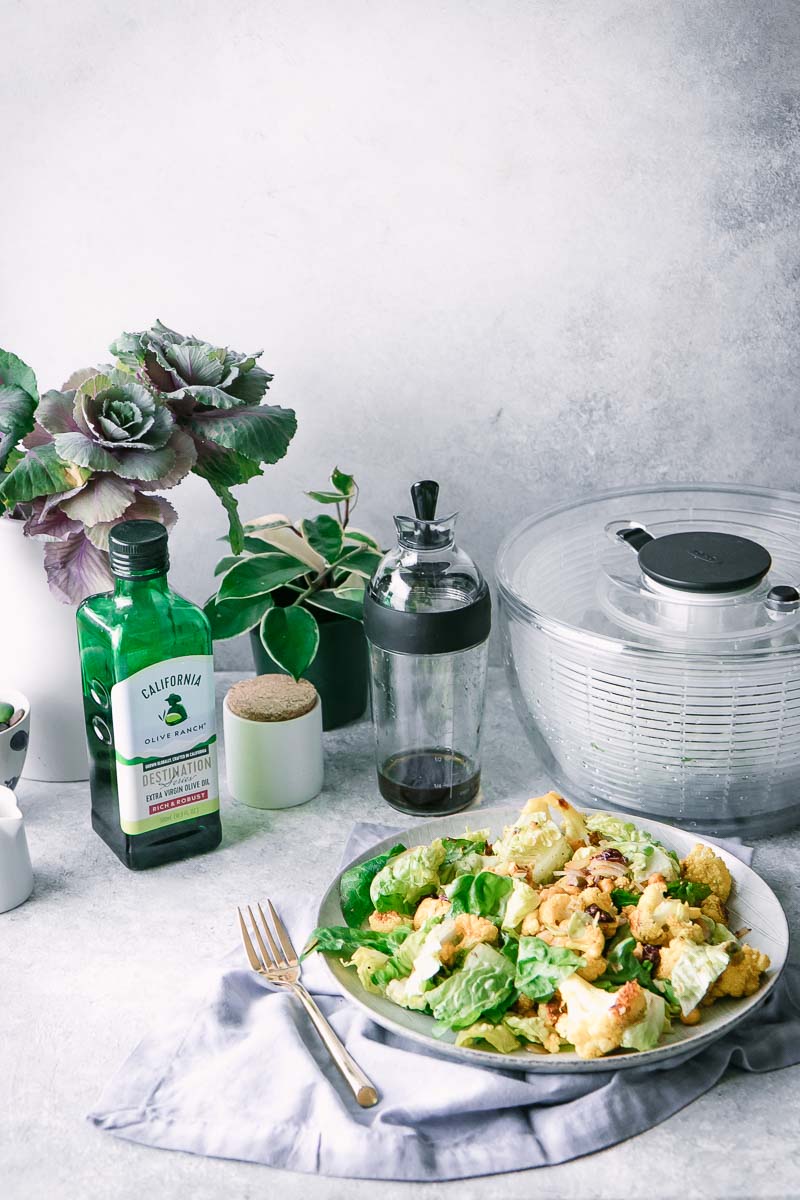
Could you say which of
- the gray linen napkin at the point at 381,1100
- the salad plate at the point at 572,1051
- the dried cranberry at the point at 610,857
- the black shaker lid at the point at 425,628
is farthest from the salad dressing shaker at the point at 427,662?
the gray linen napkin at the point at 381,1100

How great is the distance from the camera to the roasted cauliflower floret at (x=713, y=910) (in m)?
0.92

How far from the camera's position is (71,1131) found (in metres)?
0.80

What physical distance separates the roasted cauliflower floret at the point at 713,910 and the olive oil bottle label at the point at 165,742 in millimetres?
428

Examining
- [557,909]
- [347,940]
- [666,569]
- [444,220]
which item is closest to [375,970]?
[347,940]

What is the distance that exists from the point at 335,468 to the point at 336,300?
0.59ft

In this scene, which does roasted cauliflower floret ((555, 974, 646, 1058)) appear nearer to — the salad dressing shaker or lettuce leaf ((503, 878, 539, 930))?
lettuce leaf ((503, 878, 539, 930))

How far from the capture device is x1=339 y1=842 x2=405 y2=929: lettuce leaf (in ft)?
3.15

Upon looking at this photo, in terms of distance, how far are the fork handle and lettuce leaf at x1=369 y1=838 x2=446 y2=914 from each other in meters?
0.09

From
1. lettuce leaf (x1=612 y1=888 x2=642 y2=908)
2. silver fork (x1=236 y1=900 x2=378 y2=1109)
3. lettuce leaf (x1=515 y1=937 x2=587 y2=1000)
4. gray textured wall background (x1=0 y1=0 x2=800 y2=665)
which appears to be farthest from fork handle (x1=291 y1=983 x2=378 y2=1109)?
gray textured wall background (x1=0 y1=0 x2=800 y2=665)

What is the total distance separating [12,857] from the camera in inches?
40.3

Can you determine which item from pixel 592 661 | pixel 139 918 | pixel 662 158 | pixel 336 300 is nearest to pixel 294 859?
pixel 139 918

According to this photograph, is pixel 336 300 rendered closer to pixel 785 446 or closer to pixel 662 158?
pixel 662 158

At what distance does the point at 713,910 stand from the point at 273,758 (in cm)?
44

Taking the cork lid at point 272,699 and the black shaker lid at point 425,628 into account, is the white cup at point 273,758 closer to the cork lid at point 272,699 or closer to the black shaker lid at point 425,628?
the cork lid at point 272,699
